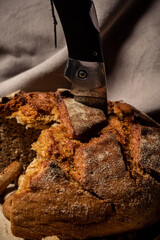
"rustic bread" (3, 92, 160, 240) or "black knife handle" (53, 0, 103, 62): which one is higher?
"black knife handle" (53, 0, 103, 62)

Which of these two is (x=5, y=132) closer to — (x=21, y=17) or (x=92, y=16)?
(x=92, y=16)

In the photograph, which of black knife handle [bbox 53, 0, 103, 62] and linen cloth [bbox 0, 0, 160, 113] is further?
linen cloth [bbox 0, 0, 160, 113]

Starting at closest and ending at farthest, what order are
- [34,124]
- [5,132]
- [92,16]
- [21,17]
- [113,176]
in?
1. [113,176]
2. [92,16]
3. [34,124]
4. [5,132]
5. [21,17]

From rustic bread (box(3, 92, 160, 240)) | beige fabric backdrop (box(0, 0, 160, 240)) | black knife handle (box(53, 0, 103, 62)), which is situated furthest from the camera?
beige fabric backdrop (box(0, 0, 160, 240))

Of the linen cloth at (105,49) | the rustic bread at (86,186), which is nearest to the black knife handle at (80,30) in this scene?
the rustic bread at (86,186)

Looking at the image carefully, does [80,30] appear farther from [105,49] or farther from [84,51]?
[105,49]

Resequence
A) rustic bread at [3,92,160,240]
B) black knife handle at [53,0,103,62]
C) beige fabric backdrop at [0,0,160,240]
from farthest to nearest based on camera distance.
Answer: beige fabric backdrop at [0,0,160,240], black knife handle at [53,0,103,62], rustic bread at [3,92,160,240]

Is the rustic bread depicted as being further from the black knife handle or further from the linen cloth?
the linen cloth

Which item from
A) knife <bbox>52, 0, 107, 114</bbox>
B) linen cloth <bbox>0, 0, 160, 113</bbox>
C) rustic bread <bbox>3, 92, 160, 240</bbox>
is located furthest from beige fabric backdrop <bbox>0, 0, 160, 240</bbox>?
rustic bread <bbox>3, 92, 160, 240</bbox>

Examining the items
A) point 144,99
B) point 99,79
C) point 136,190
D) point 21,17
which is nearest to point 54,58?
point 21,17
